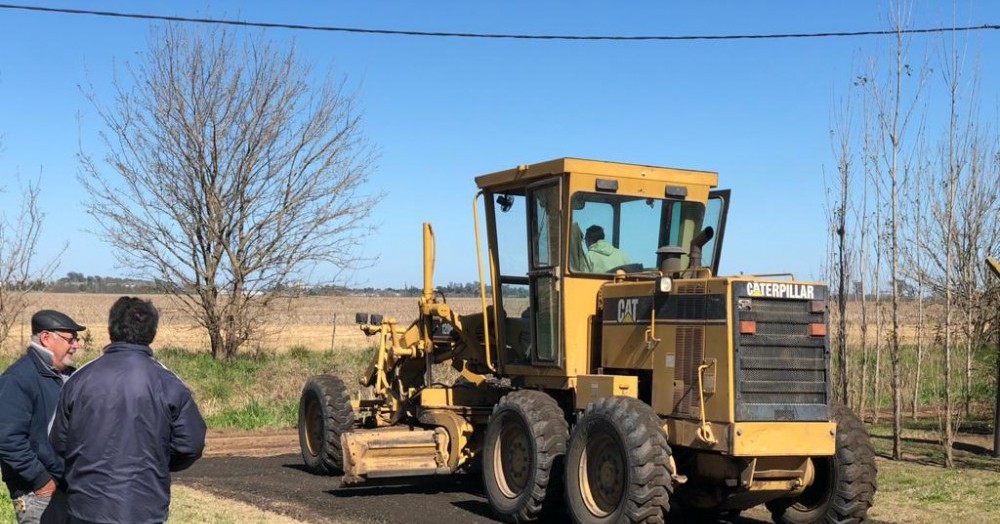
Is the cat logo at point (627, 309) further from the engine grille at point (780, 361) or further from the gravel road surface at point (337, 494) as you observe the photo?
the gravel road surface at point (337, 494)

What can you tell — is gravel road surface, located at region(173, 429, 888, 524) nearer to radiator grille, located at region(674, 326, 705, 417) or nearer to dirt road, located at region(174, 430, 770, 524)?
dirt road, located at region(174, 430, 770, 524)

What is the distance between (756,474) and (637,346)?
147 cm

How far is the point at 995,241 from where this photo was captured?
1778 cm

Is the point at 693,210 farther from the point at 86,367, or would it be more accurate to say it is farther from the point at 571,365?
the point at 86,367

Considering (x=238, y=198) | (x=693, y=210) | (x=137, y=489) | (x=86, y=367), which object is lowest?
(x=137, y=489)

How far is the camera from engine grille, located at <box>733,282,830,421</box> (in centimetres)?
837

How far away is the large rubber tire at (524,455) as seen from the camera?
9320 mm

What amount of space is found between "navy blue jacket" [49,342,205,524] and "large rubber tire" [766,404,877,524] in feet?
18.8

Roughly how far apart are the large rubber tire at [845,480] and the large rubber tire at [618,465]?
1582mm

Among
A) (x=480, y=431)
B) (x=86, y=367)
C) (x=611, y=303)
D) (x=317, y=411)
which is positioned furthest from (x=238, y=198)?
(x=86, y=367)

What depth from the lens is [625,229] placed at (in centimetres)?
1009

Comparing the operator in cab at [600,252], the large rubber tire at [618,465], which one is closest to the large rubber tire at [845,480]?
the large rubber tire at [618,465]

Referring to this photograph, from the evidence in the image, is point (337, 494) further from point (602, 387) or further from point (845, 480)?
point (845, 480)

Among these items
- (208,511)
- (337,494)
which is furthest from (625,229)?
(208,511)
